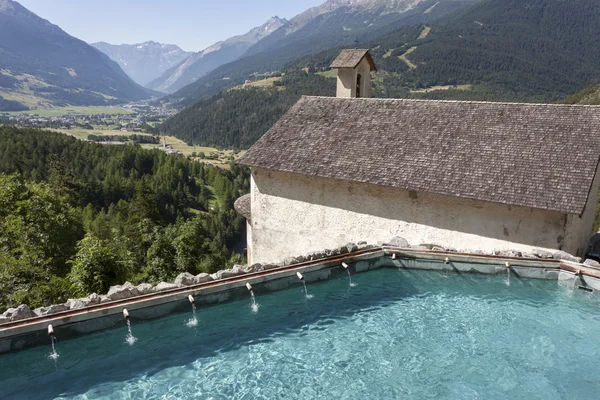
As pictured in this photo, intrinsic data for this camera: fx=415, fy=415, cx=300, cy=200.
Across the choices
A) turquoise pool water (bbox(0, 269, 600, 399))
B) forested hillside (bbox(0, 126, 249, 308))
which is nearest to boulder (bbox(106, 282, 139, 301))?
turquoise pool water (bbox(0, 269, 600, 399))

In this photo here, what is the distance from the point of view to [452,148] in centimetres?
1616

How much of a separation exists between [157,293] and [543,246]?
1219 centimetres

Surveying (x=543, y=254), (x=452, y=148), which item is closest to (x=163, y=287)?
(x=543, y=254)

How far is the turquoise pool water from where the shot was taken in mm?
7836

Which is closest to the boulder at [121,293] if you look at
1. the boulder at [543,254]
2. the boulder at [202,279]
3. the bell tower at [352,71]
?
the boulder at [202,279]

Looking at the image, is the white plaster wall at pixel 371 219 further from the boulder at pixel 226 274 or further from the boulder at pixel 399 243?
the boulder at pixel 226 274

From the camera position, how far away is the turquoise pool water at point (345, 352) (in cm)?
784

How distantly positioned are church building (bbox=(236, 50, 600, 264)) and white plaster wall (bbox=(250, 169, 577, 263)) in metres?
0.04

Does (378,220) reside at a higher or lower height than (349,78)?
lower

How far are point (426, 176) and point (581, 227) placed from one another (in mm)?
5623

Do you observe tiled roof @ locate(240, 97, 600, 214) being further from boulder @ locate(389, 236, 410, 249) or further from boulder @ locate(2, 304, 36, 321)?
boulder @ locate(2, 304, 36, 321)

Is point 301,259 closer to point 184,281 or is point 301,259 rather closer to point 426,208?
point 184,281

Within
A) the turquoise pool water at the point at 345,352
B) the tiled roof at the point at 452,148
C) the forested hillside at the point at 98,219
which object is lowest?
the forested hillside at the point at 98,219

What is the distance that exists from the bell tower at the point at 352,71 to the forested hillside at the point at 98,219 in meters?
13.9
